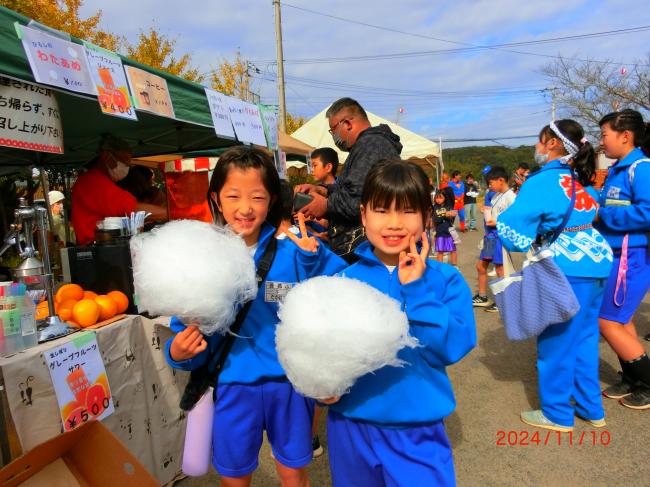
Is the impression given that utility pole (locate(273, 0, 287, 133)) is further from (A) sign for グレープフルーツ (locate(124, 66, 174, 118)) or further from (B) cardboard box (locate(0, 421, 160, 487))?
(B) cardboard box (locate(0, 421, 160, 487))

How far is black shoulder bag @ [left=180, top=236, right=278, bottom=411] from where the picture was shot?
1.55 meters

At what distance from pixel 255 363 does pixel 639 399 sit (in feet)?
9.41

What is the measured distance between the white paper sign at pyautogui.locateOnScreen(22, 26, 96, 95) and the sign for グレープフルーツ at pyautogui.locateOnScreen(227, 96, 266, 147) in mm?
1336

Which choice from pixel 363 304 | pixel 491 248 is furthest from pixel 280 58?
pixel 363 304

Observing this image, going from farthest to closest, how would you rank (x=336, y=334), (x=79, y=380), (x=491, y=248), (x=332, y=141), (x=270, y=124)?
(x=332, y=141) → (x=491, y=248) → (x=270, y=124) → (x=79, y=380) → (x=336, y=334)

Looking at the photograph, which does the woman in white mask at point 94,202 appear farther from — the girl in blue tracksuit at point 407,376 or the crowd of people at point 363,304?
the girl in blue tracksuit at point 407,376

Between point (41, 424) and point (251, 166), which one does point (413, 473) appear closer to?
point (251, 166)

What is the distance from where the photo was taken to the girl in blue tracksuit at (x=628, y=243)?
290 cm

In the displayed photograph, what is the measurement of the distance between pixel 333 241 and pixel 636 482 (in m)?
2.03

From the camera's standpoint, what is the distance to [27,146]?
2025 millimetres

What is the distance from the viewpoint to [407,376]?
133 centimetres

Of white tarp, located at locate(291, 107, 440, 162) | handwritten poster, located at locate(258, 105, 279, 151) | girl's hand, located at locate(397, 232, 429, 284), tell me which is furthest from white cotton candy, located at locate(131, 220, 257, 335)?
white tarp, located at locate(291, 107, 440, 162)
